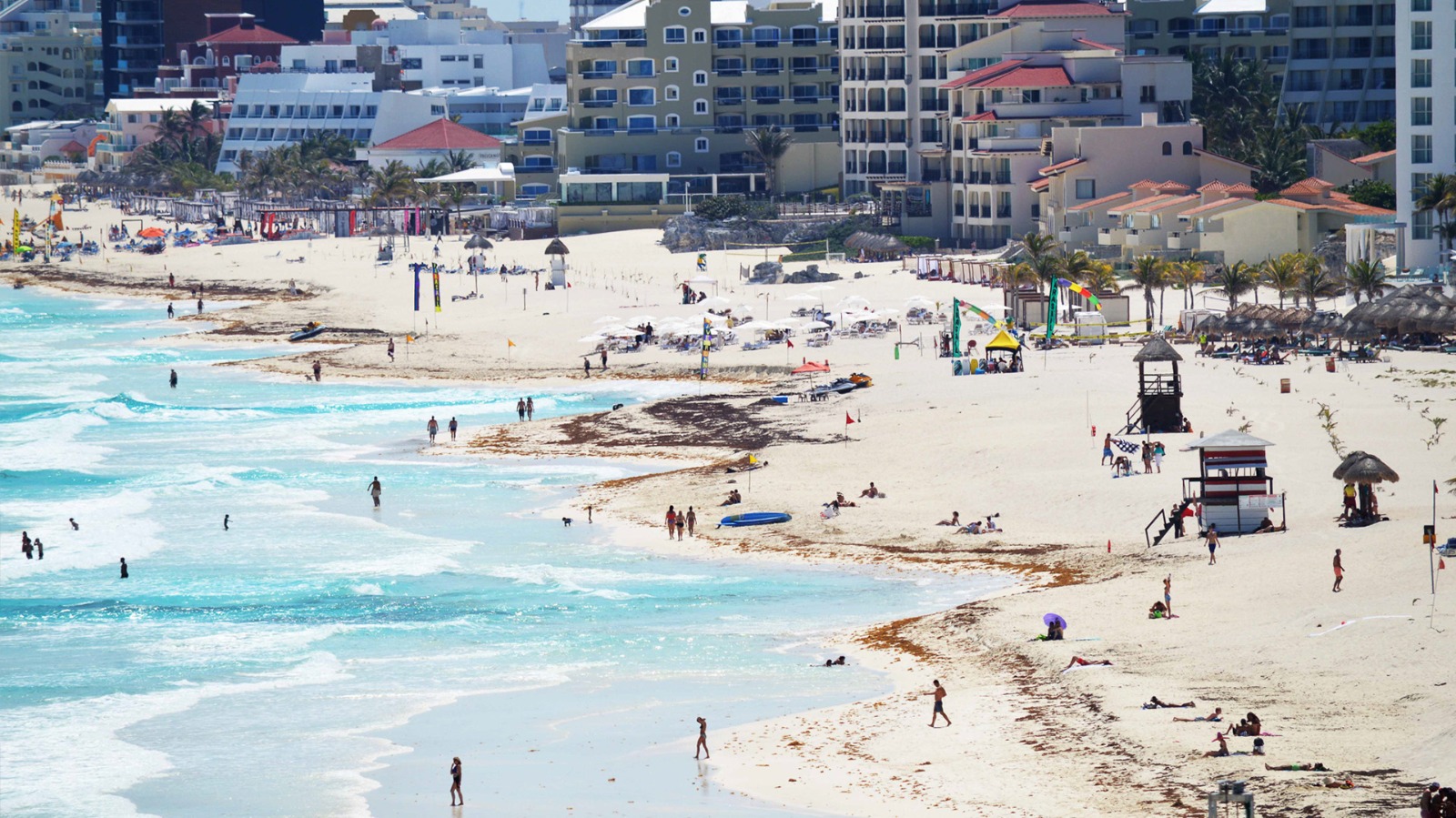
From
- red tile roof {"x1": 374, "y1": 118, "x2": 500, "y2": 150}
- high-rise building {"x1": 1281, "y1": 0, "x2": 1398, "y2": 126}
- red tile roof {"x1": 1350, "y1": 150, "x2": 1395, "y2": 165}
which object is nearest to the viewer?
red tile roof {"x1": 1350, "y1": 150, "x2": 1395, "y2": 165}

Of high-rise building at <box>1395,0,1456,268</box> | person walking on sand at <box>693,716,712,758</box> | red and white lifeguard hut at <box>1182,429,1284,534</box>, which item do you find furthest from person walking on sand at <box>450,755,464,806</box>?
high-rise building at <box>1395,0,1456,268</box>

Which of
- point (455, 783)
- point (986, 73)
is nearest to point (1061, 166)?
point (986, 73)

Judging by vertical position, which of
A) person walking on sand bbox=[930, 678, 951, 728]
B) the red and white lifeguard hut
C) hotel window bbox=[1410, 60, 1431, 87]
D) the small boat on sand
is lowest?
person walking on sand bbox=[930, 678, 951, 728]

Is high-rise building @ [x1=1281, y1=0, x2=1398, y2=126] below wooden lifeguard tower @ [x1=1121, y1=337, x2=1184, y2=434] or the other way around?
the other way around

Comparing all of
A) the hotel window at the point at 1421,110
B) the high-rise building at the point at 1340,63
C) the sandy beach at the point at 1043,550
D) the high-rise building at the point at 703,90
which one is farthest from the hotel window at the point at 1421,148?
the high-rise building at the point at 703,90

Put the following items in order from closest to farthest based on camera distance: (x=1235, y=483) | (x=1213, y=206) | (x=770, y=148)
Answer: (x=1235, y=483) < (x=1213, y=206) < (x=770, y=148)

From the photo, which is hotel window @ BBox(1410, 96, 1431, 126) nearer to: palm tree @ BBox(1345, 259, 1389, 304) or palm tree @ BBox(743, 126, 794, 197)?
palm tree @ BBox(1345, 259, 1389, 304)

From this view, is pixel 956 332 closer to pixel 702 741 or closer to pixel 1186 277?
pixel 1186 277
